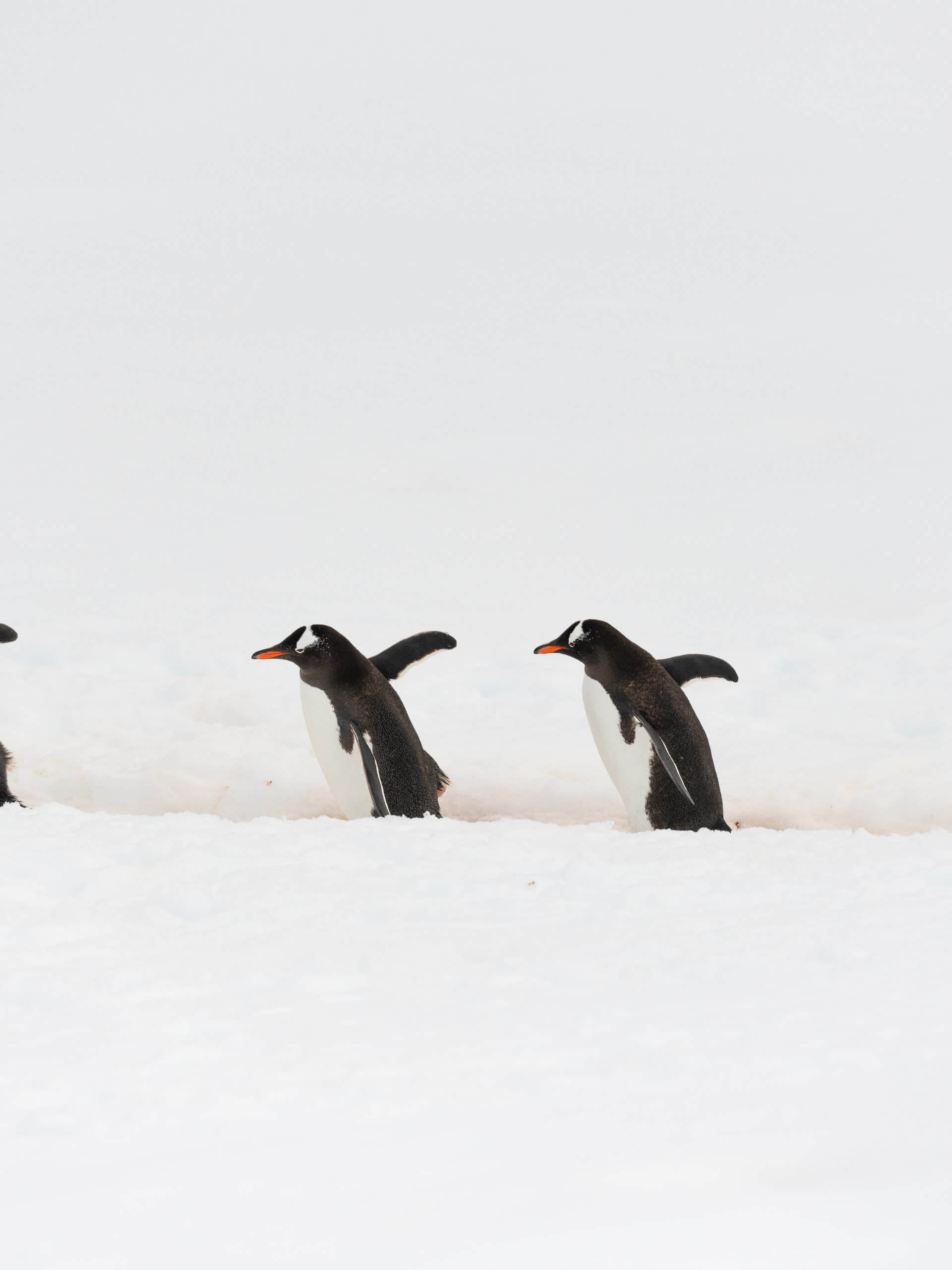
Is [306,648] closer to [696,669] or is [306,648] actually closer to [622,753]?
[622,753]

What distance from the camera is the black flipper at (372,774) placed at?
3.54 metres

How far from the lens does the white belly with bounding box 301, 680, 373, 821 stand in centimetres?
365

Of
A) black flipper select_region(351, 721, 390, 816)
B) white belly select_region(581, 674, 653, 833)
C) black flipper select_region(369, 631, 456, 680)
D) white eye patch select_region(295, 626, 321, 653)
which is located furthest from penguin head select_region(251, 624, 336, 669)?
white belly select_region(581, 674, 653, 833)

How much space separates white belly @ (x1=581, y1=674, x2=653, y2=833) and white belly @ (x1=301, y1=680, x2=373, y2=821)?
27.0 inches

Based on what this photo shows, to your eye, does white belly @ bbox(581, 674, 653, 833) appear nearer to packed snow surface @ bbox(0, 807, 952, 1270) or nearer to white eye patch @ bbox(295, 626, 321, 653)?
white eye patch @ bbox(295, 626, 321, 653)

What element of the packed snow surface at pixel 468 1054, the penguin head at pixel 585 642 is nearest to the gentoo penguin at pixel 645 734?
the penguin head at pixel 585 642

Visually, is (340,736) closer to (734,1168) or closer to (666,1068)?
(666,1068)

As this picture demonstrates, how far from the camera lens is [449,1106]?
1678 mm

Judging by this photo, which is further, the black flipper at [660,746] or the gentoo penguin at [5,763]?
the gentoo penguin at [5,763]

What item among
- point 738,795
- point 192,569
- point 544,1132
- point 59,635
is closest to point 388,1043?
point 544,1132

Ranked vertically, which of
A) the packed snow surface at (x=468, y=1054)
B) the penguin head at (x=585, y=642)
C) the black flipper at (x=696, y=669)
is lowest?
the packed snow surface at (x=468, y=1054)

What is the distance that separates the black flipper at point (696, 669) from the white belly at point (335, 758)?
0.99 m

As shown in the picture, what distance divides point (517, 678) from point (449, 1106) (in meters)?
3.56

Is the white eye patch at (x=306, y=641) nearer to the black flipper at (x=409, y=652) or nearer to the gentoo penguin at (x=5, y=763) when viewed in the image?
the black flipper at (x=409, y=652)
